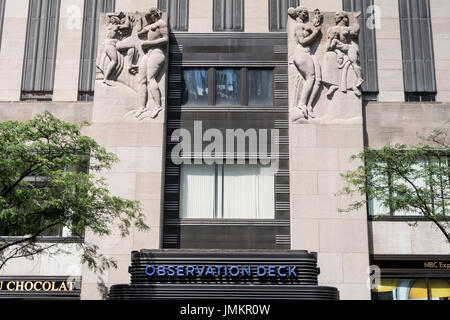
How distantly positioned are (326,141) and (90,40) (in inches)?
625

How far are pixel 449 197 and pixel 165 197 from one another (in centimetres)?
1397

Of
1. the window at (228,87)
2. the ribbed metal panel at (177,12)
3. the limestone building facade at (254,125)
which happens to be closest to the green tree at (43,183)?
the limestone building facade at (254,125)

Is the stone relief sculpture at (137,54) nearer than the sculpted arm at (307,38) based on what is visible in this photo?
Yes

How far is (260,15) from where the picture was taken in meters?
35.0

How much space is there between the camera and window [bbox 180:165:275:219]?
29.8 m

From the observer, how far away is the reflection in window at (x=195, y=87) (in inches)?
1229

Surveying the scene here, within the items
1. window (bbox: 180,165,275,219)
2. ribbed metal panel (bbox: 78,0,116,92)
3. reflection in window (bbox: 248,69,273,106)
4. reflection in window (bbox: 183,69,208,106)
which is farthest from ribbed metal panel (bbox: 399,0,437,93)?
ribbed metal panel (bbox: 78,0,116,92)

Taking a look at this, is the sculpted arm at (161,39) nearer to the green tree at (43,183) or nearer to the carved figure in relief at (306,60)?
the carved figure in relief at (306,60)

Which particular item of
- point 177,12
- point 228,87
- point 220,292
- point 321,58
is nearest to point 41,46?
point 177,12

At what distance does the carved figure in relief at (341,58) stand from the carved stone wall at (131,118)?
29.3 ft

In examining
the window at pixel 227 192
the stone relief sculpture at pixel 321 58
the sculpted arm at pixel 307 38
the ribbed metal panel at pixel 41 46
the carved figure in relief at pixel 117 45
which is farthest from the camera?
the ribbed metal panel at pixel 41 46

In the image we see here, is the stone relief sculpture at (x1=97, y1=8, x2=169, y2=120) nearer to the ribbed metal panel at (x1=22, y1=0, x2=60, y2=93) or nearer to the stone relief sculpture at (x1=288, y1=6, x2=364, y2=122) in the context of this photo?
the ribbed metal panel at (x1=22, y1=0, x2=60, y2=93)

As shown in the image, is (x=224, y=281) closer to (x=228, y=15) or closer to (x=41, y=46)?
(x=228, y=15)
